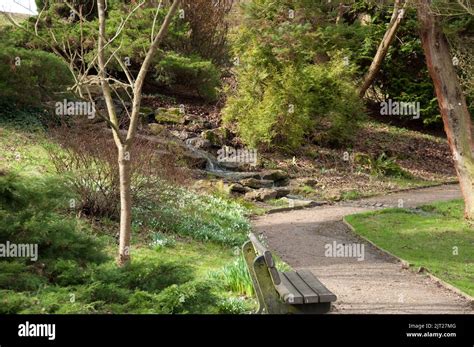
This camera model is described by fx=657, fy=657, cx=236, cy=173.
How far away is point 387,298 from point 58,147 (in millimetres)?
5888

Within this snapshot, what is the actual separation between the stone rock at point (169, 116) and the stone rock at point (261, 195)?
5.36 meters

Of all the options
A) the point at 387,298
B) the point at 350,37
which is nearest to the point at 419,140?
the point at 350,37

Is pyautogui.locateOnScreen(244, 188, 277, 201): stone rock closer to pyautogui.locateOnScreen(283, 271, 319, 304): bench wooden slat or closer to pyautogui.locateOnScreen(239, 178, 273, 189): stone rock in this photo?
pyautogui.locateOnScreen(239, 178, 273, 189): stone rock

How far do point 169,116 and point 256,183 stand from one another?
4847 mm

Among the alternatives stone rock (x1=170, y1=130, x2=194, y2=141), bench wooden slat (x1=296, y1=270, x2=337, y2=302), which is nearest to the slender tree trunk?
bench wooden slat (x1=296, y1=270, x2=337, y2=302)

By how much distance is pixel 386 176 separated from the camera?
1800 centimetres

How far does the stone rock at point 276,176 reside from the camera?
15398mm

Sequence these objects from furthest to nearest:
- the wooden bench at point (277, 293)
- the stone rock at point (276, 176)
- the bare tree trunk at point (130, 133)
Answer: the stone rock at point (276, 176) < the bare tree trunk at point (130, 133) < the wooden bench at point (277, 293)
